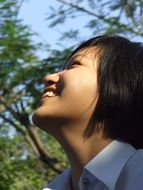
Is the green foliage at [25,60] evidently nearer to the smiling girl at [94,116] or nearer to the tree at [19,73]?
the tree at [19,73]

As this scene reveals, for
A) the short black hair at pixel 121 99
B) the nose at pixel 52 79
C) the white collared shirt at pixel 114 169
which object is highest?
the nose at pixel 52 79

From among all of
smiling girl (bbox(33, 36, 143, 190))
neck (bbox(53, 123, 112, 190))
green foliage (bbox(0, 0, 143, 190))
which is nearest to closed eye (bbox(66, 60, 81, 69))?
smiling girl (bbox(33, 36, 143, 190))

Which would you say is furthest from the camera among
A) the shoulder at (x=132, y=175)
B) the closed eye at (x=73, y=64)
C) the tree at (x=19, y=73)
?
the tree at (x=19, y=73)

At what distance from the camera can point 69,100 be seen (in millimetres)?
1364

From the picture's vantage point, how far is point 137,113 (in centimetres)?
139

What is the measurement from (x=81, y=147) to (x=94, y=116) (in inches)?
3.4

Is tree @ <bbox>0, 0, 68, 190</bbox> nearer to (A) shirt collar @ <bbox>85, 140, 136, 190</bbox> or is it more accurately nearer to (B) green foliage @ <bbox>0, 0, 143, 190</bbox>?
(B) green foliage @ <bbox>0, 0, 143, 190</bbox>

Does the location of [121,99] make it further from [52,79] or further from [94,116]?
[52,79]

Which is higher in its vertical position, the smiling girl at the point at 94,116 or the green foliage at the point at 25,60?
the smiling girl at the point at 94,116

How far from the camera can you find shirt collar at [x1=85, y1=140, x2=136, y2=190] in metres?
1.28

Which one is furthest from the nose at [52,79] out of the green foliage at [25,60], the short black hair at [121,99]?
the green foliage at [25,60]

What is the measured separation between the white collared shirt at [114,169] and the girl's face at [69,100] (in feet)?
0.36

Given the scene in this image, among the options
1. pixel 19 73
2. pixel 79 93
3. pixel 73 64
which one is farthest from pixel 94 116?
pixel 19 73

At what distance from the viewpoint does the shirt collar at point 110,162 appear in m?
1.28
